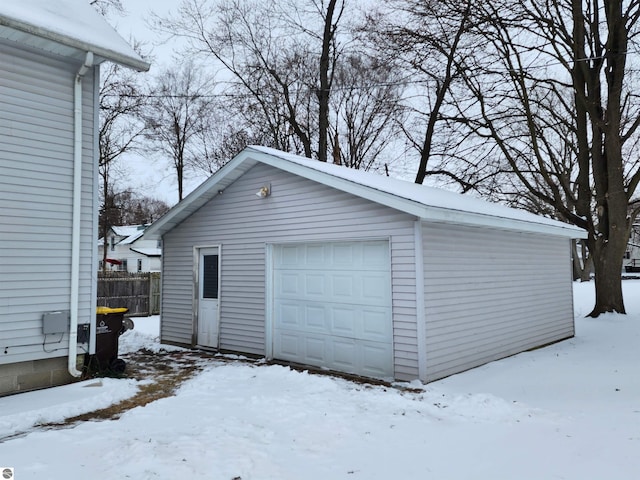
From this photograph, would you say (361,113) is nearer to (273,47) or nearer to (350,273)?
(273,47)

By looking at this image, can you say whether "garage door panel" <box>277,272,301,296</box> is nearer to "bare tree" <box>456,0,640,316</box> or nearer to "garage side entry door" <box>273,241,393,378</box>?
"garage side entry door" <box>273,241,393,378</box>

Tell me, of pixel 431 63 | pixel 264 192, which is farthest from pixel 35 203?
pixel 431 63

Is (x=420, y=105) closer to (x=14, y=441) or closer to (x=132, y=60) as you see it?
(x=132, y=60)

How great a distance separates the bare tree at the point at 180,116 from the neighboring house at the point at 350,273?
42.0 ft

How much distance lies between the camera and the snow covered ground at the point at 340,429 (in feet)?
11.5

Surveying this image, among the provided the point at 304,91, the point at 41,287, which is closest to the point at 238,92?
the point at 304,91

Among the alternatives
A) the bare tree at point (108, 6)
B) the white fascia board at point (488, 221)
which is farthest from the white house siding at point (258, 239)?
the bare tree at point (108, 6)

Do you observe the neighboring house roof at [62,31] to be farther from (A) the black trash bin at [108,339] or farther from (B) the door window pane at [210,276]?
(B) the door window pane at [210,276]

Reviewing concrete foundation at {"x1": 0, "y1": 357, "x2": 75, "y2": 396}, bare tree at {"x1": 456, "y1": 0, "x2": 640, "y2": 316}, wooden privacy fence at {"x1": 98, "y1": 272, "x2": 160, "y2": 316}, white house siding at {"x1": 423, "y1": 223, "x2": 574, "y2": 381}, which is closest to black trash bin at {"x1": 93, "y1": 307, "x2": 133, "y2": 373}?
concrete foundation at {"x1": 0, "y1": 357, "x2": 75, "y2": 396}

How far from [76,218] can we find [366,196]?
3870 mm

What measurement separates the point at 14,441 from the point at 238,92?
53.3ft

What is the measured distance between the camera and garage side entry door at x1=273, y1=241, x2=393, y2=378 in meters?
6.64

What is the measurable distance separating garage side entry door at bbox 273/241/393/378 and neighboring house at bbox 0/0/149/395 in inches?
121

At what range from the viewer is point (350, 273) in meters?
7.04
